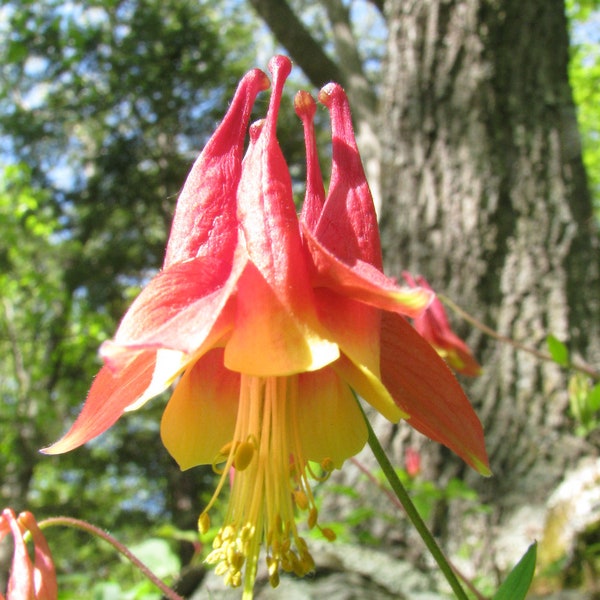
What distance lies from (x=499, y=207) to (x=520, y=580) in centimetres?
239

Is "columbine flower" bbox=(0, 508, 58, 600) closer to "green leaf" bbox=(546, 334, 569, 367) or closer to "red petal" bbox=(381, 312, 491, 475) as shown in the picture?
"red petal" bbox=(381, 312, 491, 475)

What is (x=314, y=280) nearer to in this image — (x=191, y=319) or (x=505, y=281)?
(x=191, y=319)

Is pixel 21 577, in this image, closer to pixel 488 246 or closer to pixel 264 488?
pixel 264 488

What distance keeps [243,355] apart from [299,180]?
7547mm

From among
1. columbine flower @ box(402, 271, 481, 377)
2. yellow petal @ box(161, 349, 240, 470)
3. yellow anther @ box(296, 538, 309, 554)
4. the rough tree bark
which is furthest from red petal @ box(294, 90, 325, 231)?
the rough tree bark

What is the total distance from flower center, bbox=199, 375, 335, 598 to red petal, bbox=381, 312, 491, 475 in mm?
148

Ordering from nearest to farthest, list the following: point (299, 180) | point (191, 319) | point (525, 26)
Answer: point (191, 319)
point (525, 26)
point (299, 180)

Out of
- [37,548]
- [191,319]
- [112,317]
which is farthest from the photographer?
[112,317]

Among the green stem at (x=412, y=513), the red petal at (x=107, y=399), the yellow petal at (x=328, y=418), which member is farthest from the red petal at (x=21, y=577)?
the green stem at (x=412, y=513)

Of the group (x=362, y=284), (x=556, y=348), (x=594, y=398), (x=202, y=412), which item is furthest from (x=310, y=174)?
(x=594, y=398)

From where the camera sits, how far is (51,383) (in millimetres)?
8656

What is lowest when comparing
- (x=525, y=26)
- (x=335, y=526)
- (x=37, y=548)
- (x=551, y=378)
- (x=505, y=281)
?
(x=551, y=378)

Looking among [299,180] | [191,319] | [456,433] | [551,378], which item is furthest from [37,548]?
[299,180]

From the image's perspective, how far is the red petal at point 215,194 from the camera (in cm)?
79
